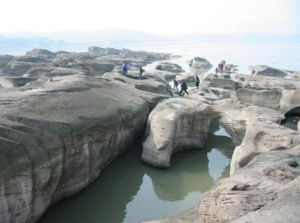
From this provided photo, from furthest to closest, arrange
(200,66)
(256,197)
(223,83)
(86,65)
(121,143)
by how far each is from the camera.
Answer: (200,66)
(86,65)
(223,83)
(121,143)
(256,197)

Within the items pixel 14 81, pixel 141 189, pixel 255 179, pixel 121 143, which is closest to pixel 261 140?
pixel 141 189

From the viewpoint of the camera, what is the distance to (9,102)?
11.0m

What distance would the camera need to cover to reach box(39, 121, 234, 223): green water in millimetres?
10297

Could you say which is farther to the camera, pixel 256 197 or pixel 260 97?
pixel 260 97

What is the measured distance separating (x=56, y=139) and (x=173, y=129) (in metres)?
5.31

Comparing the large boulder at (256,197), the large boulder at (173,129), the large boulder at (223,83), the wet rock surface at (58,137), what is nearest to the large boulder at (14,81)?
the wet rock surface at (58,137)

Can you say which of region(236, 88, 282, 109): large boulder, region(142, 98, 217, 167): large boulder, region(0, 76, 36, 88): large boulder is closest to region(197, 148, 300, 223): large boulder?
region(142, 98, 217, 167): large boulder

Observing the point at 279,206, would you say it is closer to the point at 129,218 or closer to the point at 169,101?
the point at 129,218

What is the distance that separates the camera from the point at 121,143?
1389 cm

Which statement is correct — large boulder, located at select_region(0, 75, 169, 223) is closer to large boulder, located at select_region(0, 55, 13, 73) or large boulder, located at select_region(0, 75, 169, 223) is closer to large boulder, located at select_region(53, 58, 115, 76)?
large boulder, located at select_region(53, 58, 115, 76)

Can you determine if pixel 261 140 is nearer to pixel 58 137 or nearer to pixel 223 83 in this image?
pixel 58 137

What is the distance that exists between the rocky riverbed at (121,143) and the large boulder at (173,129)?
0.04 metres

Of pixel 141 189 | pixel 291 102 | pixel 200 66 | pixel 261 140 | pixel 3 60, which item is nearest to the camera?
pixel 141 189

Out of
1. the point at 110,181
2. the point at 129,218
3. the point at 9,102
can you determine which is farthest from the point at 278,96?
the point at 9,102
